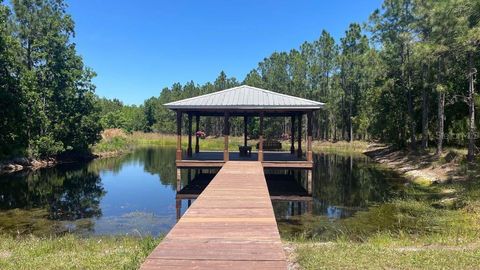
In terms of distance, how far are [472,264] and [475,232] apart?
11.1 ft

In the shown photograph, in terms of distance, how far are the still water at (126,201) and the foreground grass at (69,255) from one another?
2.58 metres

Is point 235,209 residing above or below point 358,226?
above

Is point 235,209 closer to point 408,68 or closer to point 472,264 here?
point 472,264

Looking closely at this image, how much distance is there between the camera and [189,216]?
6707mm

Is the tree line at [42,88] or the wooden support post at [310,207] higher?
the tree line at [42,88]

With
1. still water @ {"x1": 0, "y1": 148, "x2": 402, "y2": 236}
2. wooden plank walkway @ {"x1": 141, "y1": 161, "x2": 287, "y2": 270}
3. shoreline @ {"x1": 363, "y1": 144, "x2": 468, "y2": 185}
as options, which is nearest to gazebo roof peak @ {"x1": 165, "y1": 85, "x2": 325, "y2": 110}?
still water @ {"x1": 0, "y1": 148, "x2": 402, "y2": 236}

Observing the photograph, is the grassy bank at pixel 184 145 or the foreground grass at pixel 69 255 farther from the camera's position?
the grassy bank at pixel 184 145

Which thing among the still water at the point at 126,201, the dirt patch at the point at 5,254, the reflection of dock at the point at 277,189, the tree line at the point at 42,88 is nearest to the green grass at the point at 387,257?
the still water at the point at 126,201

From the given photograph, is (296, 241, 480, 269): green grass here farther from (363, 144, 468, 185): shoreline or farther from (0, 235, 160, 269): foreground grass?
(363, 144, 468, 185): shoreline

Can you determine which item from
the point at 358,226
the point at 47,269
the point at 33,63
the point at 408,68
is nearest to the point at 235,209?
the point at 47,269

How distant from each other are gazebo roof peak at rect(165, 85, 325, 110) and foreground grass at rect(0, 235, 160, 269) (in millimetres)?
9522

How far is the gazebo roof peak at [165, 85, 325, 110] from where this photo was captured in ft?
56.2

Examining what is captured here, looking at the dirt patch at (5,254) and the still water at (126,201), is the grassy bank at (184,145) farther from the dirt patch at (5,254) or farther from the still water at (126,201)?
the dirt patch at (5,254)

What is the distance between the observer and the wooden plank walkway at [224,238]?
4359 millimetres
